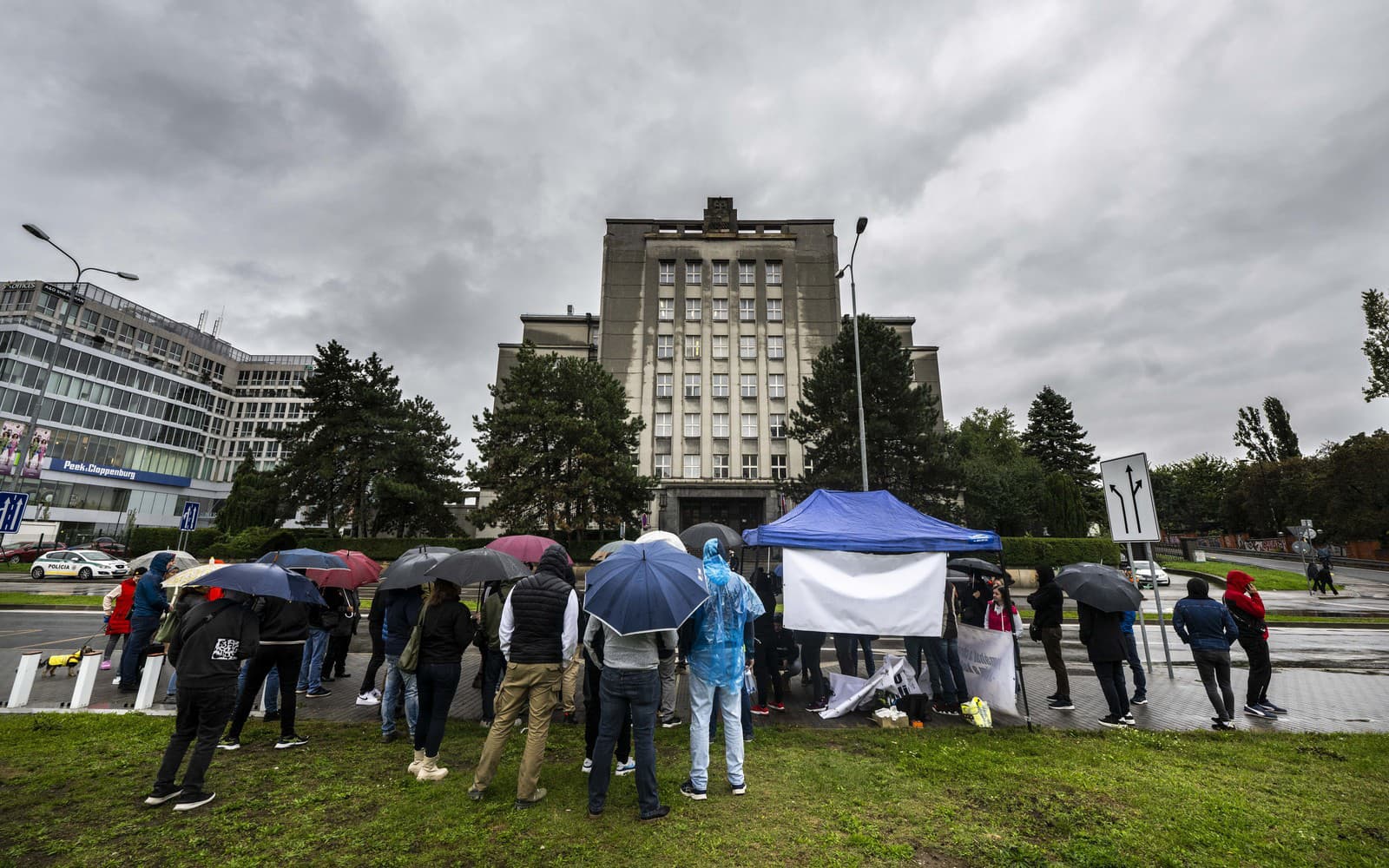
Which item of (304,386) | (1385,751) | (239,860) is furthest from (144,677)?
(304,386)

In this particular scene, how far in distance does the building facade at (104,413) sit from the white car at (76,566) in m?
10.6

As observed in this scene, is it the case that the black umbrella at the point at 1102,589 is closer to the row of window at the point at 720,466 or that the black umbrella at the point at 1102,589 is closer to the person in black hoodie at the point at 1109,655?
the person in black hoodie at the point at 1109,655

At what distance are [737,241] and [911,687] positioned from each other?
150 ft

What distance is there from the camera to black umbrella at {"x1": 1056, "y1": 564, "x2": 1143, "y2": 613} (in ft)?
25.4

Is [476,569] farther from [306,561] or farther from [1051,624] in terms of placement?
[1051,624]

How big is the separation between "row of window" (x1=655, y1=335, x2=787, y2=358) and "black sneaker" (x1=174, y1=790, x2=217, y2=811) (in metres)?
42.5

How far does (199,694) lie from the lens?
17.1 ft

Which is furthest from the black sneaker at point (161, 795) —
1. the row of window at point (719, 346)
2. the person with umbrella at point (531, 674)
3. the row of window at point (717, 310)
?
the row of window at point (717, 310)

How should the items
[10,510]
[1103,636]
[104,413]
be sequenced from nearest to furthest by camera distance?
[1103,636]
[10,510]
[104,413]

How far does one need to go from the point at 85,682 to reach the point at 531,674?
8337 millimetres

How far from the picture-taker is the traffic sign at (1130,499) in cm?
1111

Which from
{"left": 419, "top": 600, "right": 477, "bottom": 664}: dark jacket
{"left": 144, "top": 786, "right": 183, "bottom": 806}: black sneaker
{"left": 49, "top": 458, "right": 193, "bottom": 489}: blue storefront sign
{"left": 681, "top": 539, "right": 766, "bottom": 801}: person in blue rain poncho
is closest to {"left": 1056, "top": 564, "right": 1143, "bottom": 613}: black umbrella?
{"left": 681, "top": 539, "right": 766, "bottom": 801}: person in blue rain poncho

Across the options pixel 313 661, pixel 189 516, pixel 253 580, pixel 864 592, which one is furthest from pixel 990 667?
pixel 189 516

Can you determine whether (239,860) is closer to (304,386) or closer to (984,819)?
(984,819)
